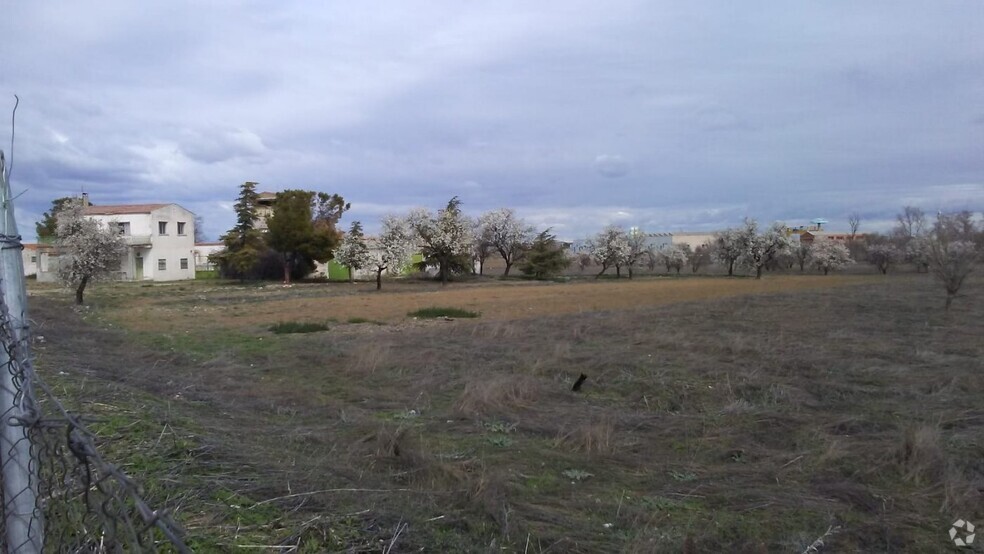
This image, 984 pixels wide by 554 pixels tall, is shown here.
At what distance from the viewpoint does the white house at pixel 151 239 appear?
52.2 m

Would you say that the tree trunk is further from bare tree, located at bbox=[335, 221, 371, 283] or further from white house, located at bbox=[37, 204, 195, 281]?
white house, located at bbox=[37, 204, 195, 281]

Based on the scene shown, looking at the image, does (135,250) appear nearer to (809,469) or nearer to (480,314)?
(480,314)

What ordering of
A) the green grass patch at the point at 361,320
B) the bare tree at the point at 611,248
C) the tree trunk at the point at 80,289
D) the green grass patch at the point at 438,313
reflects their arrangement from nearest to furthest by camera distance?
1. the green grass patch at the point at 361,320
2. the green grass patch at the point at 438,313
3. the tree trunk at the point at 80,289
4. the bare tree at the point at 611,248

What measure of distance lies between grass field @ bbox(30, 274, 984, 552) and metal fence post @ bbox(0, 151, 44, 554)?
Result: 1440 millimetres

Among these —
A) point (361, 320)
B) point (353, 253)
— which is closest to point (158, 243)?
point (353, 253)

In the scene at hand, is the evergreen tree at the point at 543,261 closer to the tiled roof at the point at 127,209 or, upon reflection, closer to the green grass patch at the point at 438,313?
the tiled roof at the point at 127,209

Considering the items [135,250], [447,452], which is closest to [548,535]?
[447,452]

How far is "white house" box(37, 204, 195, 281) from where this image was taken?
52219 millimetres

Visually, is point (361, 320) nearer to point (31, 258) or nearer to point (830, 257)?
point (31, 258)

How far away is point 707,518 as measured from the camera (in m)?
5.34

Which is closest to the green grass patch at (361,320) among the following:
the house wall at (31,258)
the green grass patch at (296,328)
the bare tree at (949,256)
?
the green grass patch at (296,328)

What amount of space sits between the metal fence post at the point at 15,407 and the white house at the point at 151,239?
2196 inches

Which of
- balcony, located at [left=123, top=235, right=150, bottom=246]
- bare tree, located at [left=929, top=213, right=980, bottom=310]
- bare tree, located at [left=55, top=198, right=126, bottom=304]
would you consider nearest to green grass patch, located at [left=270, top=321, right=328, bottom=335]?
bare tree, located at [left=55, top=198, right=126, bottom=304]

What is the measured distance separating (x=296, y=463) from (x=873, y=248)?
81.5 meters
